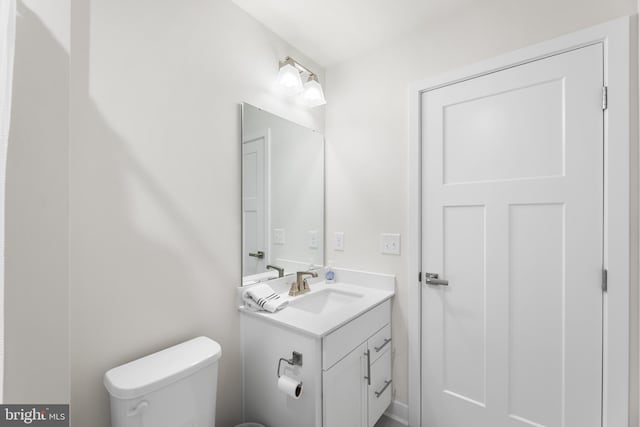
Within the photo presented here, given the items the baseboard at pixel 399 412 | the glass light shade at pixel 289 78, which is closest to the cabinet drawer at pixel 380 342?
the baseboard at pixel 399 412

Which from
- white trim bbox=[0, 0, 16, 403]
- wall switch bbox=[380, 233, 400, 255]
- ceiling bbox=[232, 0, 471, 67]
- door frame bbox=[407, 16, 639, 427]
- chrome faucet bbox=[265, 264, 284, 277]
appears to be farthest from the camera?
wall switch bbox=[380, 233, 400, 255]

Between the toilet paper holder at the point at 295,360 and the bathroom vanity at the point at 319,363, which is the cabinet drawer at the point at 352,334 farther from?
the toilet paper holder at the point at 295,360

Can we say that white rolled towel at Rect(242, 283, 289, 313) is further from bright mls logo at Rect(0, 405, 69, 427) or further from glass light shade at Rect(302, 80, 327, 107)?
glass light shade at Rect(302, 80, 327, 107)

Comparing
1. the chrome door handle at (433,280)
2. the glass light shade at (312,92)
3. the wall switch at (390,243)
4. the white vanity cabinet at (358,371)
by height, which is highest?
the glass light shade at (312,92)

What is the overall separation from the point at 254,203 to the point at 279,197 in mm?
208

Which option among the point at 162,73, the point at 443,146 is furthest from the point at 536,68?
the point at 162,73

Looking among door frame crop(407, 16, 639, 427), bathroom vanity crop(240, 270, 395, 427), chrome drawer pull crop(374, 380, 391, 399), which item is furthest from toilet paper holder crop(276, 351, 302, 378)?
door frame crop(407, 16, 639, 427)

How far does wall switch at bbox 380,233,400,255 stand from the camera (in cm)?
180

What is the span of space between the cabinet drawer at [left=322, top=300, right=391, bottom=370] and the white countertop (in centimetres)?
3

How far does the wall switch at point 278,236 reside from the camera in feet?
5.71

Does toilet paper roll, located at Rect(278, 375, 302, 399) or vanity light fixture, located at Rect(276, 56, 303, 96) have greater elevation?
vanity light fixture, located at Rect(276, 56, 303, 96)

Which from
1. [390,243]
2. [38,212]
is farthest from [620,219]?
[38,212]

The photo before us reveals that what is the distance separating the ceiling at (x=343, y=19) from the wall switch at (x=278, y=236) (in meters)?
1.21

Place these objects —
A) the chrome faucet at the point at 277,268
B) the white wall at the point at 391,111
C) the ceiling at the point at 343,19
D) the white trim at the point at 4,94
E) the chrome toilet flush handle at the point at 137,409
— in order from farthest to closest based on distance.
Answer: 1. the chrome faucet at the point at 277,268
2. the ceiling at the point at 343,19
3. the white wall at the point at 391,111
4. the chrome toilet flush handle at the point at 137,409
5. the white trim at the point at 4,94
